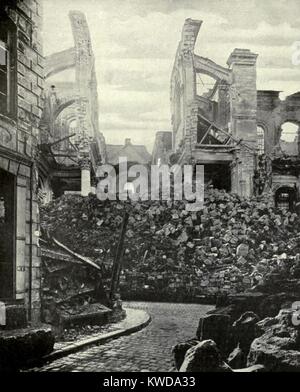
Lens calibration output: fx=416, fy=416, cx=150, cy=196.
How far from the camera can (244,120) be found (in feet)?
49.7

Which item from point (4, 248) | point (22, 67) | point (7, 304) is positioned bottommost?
point (7, 304)

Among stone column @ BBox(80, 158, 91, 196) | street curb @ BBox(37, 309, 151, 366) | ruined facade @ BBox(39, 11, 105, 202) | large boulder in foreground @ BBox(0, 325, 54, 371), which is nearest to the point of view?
large boulder in foreground @ BBox(0, 325, 54, 371)

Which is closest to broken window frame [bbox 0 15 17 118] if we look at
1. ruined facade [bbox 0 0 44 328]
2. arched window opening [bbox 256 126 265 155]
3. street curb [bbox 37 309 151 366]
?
ruined facade [bbox 0 0 44 328]

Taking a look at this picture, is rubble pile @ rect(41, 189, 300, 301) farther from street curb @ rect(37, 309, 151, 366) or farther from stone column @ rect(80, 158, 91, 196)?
street curb @ rect(37, 309, 151, 366)

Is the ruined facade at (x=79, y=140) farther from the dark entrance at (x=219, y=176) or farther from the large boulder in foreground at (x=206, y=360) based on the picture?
the large boulder in foreground at (x=206, y=360)

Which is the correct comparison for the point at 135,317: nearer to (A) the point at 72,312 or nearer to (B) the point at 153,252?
(A) the point at 72,312

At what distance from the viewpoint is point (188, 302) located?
454 inches

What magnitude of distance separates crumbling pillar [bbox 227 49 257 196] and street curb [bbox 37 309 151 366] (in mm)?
7783

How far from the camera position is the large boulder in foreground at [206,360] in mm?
4941

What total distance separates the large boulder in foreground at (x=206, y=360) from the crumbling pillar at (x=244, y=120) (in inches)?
400

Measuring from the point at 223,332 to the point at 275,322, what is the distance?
752mm

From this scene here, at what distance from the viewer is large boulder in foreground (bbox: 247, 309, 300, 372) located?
5.03 meters

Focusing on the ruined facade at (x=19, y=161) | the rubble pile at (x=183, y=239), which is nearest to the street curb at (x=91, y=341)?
the ruined facade at (x=19, y=161)
